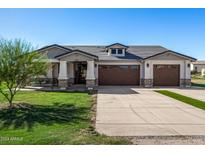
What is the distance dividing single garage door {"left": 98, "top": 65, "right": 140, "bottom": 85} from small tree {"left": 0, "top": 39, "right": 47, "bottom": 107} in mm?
13475

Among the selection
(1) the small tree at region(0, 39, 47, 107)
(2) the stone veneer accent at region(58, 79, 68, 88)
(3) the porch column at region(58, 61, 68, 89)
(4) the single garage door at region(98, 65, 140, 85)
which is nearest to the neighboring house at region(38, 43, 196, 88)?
(4) the single garage door at region(98, 65, 140, 85)

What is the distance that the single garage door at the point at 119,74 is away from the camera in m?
24.9

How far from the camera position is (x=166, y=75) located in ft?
81.1

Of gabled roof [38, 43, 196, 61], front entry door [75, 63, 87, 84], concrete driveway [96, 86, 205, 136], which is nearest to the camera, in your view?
concrete driveway [96, 86, 205, 136]

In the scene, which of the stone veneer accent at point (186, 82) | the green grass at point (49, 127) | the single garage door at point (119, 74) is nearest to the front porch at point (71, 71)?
the single garage door at point (119, 74)

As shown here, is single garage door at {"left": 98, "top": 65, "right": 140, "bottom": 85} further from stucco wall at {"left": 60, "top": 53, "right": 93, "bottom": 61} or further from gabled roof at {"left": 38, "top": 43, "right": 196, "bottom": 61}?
stucco wall at {"left": 60, "top": 53, "right": 93, "bottom": 61}

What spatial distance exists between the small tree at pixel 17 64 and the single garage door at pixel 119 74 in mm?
13475

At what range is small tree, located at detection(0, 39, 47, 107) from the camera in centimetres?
1084

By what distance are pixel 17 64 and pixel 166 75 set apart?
57.0 feet

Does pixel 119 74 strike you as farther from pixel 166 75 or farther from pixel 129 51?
pixel 166 75

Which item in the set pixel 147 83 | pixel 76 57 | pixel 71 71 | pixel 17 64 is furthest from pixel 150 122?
pixel 71 71

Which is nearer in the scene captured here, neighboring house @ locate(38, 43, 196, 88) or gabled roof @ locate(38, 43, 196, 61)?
neighboring house @ locate(38, 43, 196, 88)

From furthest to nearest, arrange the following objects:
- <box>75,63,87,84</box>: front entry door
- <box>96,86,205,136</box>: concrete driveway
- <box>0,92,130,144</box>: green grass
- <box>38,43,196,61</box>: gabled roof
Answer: <box>75,63,87,84</box>: front entry door, <box>38,43,196,61</box>: gabled roof, <box>96,86,205,136</box>: concrete driveway, <box>0,92,130,144</box>: green grass
